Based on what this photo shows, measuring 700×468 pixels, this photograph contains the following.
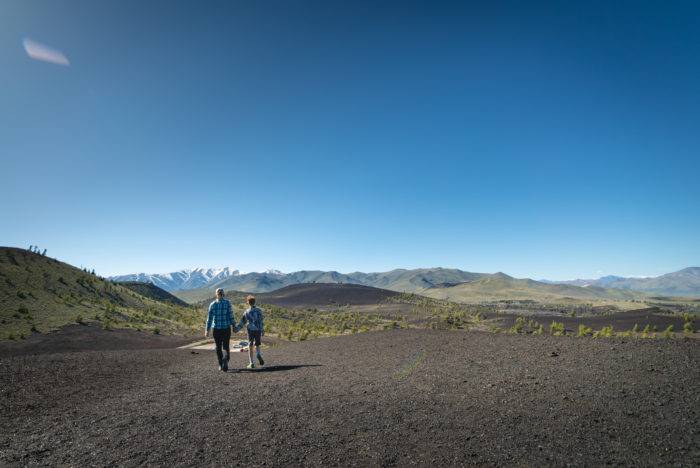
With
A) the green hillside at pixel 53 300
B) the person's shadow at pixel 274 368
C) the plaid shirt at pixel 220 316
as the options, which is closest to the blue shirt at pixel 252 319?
the plaid shirt at pixel 220 316

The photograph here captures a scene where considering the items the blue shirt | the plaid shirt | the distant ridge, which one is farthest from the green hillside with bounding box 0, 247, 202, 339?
the distant ridge

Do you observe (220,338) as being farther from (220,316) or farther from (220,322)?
(220,316)

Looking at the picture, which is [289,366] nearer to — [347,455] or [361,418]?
[361,418]

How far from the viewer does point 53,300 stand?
30.5m

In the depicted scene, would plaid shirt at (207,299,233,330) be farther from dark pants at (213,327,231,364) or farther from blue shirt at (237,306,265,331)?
A: blue shirt at (237,306,265,331)

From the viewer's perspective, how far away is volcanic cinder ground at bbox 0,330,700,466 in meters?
4.84

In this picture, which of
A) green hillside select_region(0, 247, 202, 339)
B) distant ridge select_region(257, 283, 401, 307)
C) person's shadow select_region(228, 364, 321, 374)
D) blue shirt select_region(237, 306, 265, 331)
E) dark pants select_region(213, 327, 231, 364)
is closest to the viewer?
person's shadow select_region(228, 364, 321, 374)

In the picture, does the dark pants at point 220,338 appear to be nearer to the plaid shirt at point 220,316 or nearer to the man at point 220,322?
the man at point 220,322

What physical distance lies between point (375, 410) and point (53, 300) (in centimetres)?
3596

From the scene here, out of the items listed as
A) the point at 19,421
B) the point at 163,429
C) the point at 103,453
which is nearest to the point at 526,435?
the point at 163,429

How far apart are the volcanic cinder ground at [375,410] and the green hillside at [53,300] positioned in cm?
1774

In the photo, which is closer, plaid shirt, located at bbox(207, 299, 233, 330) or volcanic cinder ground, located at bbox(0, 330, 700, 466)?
volcanic cinder ground, located at bbox(0, 330, 700, 466)

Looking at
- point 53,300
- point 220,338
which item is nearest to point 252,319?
point 220,338

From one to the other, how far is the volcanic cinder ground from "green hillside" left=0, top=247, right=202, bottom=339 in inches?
698
